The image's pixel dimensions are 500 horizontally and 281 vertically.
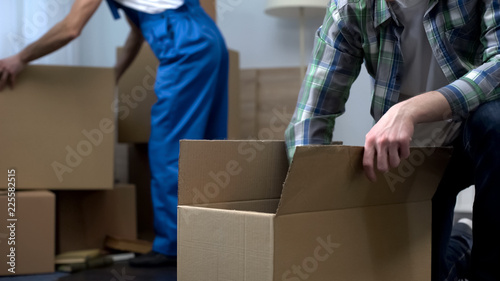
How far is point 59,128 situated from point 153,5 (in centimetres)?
43

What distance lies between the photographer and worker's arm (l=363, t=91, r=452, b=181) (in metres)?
0.82

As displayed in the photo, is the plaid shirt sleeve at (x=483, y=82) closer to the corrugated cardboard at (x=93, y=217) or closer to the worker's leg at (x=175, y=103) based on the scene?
the worker's leg at (x=175, y=103)

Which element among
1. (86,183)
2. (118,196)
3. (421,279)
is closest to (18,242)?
(86,183)

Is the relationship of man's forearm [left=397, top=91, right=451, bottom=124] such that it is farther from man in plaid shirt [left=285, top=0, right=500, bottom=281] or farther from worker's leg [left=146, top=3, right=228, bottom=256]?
worker's leg [left=146, top=3, right=228, bottom=256]

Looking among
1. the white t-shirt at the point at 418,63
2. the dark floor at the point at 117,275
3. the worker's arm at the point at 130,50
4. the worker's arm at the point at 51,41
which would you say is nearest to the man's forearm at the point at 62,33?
the worker's arm at the point at 51,41

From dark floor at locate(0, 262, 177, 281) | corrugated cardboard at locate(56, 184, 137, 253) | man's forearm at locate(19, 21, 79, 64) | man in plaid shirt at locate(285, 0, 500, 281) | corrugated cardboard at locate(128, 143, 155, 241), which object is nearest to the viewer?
man in plaid shirt at locate(285, 0, 500, 281)

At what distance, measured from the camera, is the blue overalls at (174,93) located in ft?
5.67

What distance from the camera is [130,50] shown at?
6.61 feet

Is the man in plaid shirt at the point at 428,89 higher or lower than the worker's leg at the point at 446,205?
higher

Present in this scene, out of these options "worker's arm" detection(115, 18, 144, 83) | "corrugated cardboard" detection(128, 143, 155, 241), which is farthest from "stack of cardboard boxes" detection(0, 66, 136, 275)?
"corrugated cardboard" detection(128, 143, 155, 241)

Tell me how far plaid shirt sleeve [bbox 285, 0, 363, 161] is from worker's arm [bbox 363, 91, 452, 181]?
230mm

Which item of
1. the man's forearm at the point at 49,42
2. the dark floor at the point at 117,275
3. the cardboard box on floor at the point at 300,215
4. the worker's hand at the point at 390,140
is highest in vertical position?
the man's forearm at the point at 49,42

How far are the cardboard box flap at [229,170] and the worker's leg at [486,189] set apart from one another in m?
0.31

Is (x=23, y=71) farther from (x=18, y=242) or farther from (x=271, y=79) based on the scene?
(x=271, y=79)
